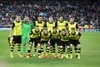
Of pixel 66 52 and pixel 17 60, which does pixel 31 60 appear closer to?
pixel 17 60

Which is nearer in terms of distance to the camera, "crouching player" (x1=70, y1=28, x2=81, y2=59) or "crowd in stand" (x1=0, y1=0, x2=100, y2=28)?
"crouching player" (x1=70, y1=28, x2=81, y2=59)

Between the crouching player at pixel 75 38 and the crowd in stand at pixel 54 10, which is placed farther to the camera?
the crowd in stand at pixel 54 10

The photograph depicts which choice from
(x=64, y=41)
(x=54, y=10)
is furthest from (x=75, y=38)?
(x=54, y=10)

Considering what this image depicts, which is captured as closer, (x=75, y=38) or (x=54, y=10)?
(x=75, y=38)

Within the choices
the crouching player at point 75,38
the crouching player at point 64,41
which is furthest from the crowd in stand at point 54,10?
the crouching player at point 64,41

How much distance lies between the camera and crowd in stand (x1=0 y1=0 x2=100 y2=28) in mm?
49125

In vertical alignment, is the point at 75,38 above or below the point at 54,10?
above

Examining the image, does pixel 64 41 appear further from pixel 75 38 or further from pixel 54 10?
pixel 54 10

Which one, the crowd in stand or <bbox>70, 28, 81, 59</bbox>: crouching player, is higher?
<bbox>70, 28, 81, 59</bbox>: crouching player

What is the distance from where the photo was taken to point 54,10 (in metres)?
51.3

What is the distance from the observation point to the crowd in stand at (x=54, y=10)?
161 feet

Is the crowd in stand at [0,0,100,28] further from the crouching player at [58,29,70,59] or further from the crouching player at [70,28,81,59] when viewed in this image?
the crouching player at [58,29,70,59]

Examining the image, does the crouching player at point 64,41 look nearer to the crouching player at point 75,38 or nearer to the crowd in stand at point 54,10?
the crouching player at point 75,38

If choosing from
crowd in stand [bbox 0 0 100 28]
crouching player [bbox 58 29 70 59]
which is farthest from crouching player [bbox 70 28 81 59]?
crowd in stand [bbox 0 0 100 28]
